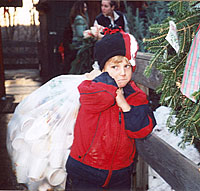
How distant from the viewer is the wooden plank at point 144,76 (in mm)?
2478

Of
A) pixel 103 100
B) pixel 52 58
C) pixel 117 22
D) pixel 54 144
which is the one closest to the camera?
pixel 103 100

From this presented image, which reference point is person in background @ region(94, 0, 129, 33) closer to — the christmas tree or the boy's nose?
the christmas tree

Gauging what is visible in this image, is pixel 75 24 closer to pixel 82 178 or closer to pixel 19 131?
pixel 19 131

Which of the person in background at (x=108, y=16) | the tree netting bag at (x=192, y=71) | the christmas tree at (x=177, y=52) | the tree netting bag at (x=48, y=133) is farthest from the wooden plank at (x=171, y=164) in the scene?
the person in background at (x=108, y=16)

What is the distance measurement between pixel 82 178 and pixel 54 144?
0.47 m

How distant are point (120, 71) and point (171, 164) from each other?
0.89 metres

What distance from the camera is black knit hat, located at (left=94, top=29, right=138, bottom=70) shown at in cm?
170

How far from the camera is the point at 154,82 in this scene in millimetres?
2523

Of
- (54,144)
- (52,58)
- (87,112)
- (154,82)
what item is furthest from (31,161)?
(52,58)

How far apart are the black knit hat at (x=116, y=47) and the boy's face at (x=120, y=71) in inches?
1.6

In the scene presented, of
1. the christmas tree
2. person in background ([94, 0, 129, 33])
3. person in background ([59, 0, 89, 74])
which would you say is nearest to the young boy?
the christmas tree

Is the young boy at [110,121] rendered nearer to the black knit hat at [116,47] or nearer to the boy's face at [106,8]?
the black knit hat at [116,47]

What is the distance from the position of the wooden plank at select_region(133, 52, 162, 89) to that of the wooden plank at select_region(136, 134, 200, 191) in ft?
1.45

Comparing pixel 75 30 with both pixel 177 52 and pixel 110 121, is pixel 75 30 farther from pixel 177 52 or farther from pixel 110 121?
pixel 177 52
